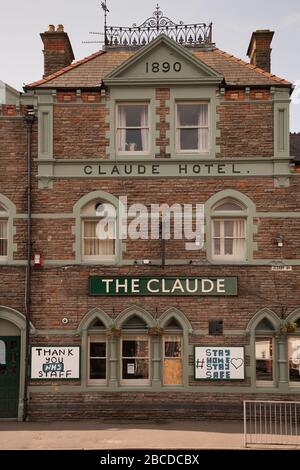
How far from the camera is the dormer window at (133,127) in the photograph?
16.5m

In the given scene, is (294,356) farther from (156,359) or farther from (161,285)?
(161,285)

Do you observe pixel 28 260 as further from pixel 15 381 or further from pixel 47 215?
pixel 15 381

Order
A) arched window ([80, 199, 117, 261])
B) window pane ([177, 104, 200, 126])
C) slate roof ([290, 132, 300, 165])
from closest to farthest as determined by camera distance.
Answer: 1. arched window ([80, 199, 117, 261])
2. window pane ([177, 104, 200, 126])
3. slate roof ([290, 132, 300, 165])

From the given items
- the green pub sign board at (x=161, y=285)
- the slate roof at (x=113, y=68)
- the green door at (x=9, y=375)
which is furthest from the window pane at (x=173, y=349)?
the slate roof at (x=113, y=68)

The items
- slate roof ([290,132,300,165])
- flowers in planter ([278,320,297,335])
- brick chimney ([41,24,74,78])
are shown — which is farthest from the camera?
brick chimney ([41,24,74,78])

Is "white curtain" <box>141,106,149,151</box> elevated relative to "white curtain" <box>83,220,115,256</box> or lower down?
elevated

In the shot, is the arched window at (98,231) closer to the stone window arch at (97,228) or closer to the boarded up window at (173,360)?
the stone window arch at (97,228)

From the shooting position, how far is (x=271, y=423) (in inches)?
579

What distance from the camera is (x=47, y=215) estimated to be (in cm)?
1622

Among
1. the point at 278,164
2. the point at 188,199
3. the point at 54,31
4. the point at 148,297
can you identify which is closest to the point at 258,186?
the point at 278,164

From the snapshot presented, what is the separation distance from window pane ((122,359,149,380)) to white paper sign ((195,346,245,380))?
143cm

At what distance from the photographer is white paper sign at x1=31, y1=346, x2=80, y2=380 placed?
15.8 metres

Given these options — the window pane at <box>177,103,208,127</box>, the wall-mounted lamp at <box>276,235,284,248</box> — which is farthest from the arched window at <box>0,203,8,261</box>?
the wall-mounted lamp at <box>276,235,284,248</box>

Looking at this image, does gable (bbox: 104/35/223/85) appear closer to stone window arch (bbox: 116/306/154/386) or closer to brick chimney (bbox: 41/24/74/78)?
brick chimney (bbox: 41/24/74/78)
